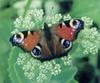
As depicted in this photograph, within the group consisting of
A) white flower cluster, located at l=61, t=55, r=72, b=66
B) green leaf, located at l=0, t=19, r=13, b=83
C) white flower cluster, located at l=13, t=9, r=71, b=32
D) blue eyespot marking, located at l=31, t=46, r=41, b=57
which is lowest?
green leaf, located at l=0, t=19, r=13, b=83

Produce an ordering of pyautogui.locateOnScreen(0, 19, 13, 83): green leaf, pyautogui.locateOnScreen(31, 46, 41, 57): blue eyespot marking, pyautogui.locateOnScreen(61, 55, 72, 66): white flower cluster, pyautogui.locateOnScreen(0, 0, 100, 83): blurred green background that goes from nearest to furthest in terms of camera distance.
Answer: pyautogui.locateOnScreen(31, 46, 41, 57): blue eyespot marking
pyautogui.locateOnScreen(61, 55, 72, 66): white flower cluster
pyautogui.locateOnScreen(0, 19, 13, 83): green leaf
pyautogui.locateOnScreen(0, 0, 100, 83): blurred green background

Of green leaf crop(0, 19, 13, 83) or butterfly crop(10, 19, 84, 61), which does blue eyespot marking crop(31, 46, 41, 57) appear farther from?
green leaf crop(0, 19, 13, 83)

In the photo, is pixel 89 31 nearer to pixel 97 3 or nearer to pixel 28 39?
pixel 28 39

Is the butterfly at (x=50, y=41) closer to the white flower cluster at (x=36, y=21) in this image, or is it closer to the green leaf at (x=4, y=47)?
the white flower cluster at (x=36, y=21)

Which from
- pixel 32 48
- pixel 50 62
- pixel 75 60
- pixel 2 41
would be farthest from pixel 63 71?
pixel 75 60

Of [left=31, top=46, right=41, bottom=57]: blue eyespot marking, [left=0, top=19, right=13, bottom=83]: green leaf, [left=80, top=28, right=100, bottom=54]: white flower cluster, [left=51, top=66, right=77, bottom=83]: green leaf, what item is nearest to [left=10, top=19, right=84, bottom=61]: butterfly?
[left=31, top=46, right=41, bottom=57]: blue eyespot marking

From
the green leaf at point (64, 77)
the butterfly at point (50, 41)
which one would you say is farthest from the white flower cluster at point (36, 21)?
the green leaf at point (64, 77)
